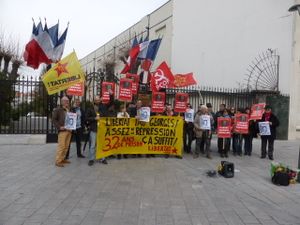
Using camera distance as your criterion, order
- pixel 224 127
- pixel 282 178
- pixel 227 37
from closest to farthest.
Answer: pixel 282 178, pixel 224 127, pixel 227 37

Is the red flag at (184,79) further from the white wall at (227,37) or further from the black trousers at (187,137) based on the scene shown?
the white wall at (227,37)

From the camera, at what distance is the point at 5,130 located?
54.7 ft

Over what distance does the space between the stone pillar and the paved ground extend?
909cm

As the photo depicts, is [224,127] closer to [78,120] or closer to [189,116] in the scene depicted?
[189,116]

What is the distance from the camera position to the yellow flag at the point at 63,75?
11.1 m

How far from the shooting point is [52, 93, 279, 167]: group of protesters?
34.1ft

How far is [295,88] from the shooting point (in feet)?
64.5

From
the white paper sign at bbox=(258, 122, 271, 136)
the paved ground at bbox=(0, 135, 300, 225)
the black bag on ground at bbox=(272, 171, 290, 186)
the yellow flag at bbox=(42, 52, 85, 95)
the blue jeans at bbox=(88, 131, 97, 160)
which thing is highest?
the yellow flag at bbox=(42, 52, 85, 95)

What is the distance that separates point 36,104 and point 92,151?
28.0 ft

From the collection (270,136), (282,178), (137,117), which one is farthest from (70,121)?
(270,136)

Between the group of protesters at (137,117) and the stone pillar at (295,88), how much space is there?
694 centimetres

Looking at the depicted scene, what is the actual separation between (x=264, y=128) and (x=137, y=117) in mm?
4224

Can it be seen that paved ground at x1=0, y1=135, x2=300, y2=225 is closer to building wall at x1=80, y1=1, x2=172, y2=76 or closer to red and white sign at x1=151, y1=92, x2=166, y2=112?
red and white sign at x1=151, y1=92, x2=166, y2=112

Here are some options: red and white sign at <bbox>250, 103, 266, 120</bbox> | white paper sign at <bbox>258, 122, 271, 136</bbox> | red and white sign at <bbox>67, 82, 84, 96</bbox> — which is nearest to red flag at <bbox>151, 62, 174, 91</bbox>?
red and white sign at <bbox>67, 82, 84, 96</bbox>
